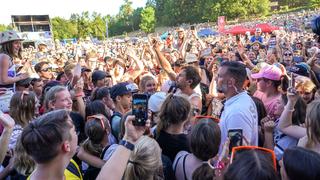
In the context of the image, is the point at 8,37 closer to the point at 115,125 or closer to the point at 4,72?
the point at 4,72

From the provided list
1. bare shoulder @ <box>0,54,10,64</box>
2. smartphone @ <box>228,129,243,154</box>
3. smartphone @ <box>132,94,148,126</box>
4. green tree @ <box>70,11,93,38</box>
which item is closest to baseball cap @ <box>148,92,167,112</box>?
smartphone @ <box>228,129,243,154</box>

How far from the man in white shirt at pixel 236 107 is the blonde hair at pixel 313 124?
0.52 meters

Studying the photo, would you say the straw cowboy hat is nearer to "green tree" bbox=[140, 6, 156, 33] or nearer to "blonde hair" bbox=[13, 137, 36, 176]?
"blonde hair" bbox=[13, 137, 36, 176]

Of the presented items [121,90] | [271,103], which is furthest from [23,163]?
[271,103]

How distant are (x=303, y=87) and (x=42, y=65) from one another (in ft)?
18.9

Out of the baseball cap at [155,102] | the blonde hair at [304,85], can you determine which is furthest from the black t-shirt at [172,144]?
the blonde hair at [304,85]

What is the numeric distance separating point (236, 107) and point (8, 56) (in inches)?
130

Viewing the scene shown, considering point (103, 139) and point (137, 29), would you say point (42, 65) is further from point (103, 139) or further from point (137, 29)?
point (137, 29)

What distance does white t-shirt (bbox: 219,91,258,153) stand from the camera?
318cm

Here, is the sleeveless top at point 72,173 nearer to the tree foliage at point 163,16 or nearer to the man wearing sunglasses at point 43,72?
the man wearing sunglasses at point 43,72

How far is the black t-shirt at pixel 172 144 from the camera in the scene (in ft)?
10.5

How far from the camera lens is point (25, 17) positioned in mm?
57938

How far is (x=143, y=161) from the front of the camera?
2.49 metres

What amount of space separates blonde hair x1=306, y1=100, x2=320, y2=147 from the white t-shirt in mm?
570
